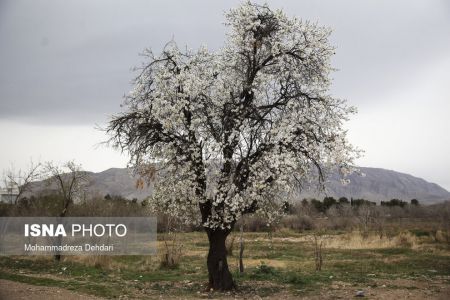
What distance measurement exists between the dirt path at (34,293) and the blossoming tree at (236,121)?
4.87 meters

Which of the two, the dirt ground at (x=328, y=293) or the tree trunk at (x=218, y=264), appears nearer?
the dirt ground at (x=328, y=293)

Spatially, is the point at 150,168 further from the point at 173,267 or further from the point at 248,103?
the point at 173,267

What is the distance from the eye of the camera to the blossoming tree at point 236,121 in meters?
17.8

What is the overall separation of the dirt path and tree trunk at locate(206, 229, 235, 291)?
14.6ft

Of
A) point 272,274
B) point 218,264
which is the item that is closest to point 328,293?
point 218,264

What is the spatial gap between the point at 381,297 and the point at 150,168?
9798 millimetres

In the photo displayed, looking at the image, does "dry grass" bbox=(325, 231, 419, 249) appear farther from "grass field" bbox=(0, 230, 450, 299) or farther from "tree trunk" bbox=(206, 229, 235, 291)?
"tree trunk" bbox=(206, 229, 235, 291)

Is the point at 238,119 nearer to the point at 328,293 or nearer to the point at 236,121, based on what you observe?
the point at 236,121

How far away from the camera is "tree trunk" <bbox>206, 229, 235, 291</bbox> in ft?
61.6

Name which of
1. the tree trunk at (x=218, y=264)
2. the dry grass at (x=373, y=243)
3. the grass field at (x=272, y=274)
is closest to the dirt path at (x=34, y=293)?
the grass field at (x=272, y=274)

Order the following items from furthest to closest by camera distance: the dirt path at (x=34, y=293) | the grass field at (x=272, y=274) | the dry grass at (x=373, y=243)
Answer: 1. the dry grass at (x=373, y=243)
2. the grass field at (x=272, y=274)
3. the dirt path at (x=34, y=293)

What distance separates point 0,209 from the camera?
44.3 meters

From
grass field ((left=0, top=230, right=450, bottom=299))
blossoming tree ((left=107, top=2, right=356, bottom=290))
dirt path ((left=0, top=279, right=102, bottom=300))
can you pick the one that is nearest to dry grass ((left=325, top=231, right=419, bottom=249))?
grass field ((left=0, top=230, right=450, bottom=299))

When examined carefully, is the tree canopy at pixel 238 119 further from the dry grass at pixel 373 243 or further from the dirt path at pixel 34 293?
the dry grass at pixel 373 243
